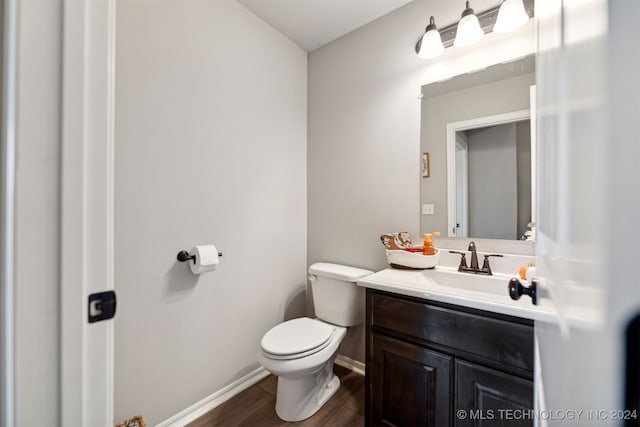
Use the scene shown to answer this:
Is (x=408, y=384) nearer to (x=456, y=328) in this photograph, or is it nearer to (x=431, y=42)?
(x=456, y=328)

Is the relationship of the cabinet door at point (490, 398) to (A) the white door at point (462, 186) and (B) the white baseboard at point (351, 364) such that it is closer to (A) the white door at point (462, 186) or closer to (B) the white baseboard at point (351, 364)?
(A) the white door at point (462, 186)

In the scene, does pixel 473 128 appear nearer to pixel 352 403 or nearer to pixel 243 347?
pixel 352 403

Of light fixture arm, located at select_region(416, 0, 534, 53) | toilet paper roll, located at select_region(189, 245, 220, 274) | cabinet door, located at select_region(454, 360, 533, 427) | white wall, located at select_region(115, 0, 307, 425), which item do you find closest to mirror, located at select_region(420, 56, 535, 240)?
light fixture arm, located at select_region(416, 0, 534, 53)

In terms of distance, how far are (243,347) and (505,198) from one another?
1766mm

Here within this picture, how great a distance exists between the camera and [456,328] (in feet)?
3.48

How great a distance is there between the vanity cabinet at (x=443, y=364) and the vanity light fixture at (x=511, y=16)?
1337 millimetres

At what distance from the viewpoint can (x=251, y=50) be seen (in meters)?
1.75

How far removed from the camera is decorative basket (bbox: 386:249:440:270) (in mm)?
1453

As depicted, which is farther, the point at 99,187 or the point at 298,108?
the point at 298,108

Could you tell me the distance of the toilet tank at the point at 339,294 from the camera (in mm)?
1677

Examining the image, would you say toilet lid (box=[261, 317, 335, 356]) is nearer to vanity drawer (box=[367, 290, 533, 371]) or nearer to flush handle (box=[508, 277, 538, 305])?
vanity drawer (box=[367, 290, 533, 371])

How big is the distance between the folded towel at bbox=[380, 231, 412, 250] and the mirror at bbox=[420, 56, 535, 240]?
0.38 ft

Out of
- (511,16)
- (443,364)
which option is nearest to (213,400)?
(443,364)

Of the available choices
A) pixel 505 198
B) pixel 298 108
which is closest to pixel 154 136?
pixel 298 108
